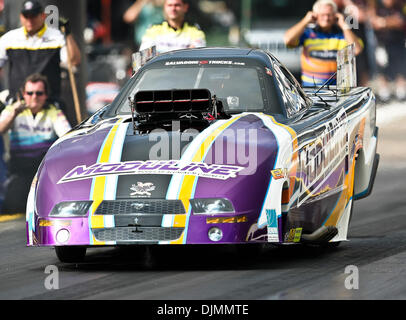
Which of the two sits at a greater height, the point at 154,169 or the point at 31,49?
the point at 154,169

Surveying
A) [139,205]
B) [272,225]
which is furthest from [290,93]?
[139,205]

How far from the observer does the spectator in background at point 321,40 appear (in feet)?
46.7

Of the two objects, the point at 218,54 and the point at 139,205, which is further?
the point at 218,54

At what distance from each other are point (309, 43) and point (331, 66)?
0.38 metres

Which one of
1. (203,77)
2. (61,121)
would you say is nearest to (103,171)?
(203,77)

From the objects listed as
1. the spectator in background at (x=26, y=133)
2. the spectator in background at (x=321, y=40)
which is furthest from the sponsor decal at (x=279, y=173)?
the spectator in background at (x=321, y=40)

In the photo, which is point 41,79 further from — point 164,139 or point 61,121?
point 164,139

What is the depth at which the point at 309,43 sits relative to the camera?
1448 cm

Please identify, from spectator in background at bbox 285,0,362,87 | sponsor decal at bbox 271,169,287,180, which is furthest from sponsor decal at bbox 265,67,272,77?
spectator in background at bbox 285,0,362,87

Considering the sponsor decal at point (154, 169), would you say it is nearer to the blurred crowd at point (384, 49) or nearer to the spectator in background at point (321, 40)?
the spectator in background at point (321, 40)

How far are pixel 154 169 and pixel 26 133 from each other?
4.82 metres

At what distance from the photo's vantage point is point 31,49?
12359 mm

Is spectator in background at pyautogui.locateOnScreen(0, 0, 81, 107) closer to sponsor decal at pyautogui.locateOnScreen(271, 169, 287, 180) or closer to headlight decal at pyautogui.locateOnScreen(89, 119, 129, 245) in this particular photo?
headlight decal at pyautogui.locateOnScreen(89, 119, 129, 245)

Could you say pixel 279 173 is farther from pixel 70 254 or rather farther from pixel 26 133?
pixel 26 133
